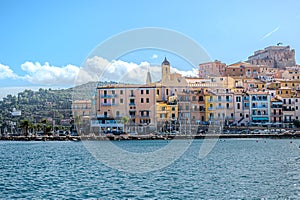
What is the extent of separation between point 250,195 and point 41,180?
8999 millimetres

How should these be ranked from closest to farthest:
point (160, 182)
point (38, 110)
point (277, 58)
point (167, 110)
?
point (160, 182)
point (167, 110)
point (277, 58)
point (38, 110)

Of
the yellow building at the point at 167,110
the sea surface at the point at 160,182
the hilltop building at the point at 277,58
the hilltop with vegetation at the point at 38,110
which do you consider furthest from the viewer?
the hilltop building at the point at 277,58

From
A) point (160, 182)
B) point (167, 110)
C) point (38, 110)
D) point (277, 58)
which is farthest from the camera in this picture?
point (38, 110)

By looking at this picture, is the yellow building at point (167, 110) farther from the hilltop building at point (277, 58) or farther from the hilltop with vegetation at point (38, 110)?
the hilltop building at point (277, 58)

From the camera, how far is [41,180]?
2003 cm

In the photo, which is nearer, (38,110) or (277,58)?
(277,58)

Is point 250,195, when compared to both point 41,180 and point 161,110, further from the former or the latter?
point 161,110

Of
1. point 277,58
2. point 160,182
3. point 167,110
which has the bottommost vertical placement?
point 160,182

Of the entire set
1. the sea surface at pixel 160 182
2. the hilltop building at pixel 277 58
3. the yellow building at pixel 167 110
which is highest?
the hilltop building at pixel 277 58

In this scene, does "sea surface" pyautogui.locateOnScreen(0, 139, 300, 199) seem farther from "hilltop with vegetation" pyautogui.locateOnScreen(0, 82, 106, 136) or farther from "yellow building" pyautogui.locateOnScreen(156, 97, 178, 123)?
"hilltop with vegetation" pyautogui.locateOnScreen(0, 82, 106, 136)

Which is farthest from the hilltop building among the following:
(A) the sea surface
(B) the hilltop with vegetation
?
(A) the sea surface

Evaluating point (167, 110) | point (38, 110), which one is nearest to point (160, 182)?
point (167, 110)

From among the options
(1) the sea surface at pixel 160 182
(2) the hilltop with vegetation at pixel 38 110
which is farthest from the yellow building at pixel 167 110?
(1) the sea surface at pixel 160 182

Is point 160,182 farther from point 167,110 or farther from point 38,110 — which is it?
point 38,110
